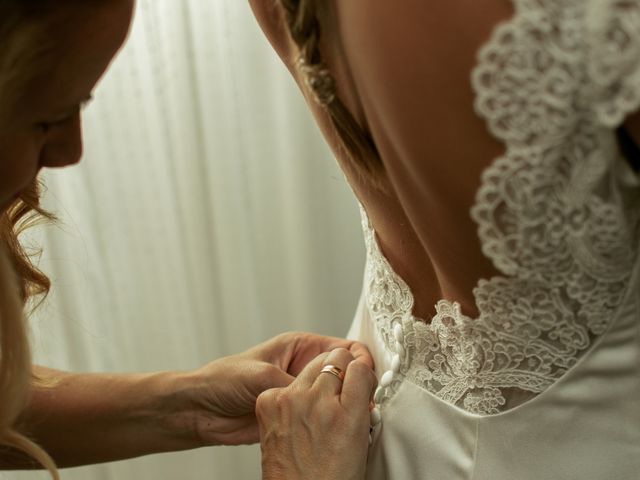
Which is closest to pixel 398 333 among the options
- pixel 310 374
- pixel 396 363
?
pixel 396 363

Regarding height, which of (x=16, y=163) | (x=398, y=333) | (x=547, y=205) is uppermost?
(x=16, y=163)

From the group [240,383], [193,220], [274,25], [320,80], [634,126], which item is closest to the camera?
[634,126]

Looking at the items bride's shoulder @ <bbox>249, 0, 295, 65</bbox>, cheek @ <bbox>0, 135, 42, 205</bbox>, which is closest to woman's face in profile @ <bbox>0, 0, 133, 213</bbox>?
cheek @ <bbox>0, 135, 42, 205</bbox>

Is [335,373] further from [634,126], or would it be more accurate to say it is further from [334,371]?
[634,126]

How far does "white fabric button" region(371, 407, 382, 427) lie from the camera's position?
2.85 feet

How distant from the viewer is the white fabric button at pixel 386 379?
0.85m

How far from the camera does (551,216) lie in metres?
0.60

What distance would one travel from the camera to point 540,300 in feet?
2.20

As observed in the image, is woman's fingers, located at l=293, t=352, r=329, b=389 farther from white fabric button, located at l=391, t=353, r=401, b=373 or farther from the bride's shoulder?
the bride's shoulder

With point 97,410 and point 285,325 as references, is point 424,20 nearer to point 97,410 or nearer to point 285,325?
point 97,410

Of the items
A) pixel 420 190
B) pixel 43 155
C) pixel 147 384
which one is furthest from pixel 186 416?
pixel 420 190

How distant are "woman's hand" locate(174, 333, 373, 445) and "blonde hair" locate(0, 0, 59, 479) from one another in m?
0.22

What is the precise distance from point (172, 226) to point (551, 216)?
1278 mm

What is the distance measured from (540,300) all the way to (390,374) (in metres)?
0.23
